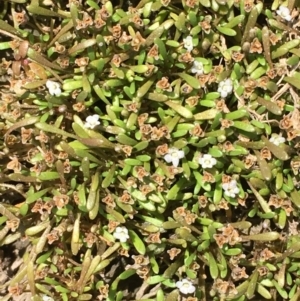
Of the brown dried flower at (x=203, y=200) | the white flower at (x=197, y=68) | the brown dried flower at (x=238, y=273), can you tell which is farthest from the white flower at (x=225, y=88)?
the brown dried flower at (x=238, y=273)

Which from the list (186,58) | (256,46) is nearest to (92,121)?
(186,58)

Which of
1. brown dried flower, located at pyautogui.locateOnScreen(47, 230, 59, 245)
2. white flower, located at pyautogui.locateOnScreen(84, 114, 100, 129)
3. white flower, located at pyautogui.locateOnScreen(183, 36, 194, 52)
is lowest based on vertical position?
brown dried flower, located at pyautogui.locateOnScreen(47, 230, 59, 245)

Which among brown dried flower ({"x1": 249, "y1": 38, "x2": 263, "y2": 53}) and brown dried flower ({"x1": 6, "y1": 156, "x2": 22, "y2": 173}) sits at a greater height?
brown dried flower ({"x1": 249, "y1": 38, "x2": 263, "y2": 53})

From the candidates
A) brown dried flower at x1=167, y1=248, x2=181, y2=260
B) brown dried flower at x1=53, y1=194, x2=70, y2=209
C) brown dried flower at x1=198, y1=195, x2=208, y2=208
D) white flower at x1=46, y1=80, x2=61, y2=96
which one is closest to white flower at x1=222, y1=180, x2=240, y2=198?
brown dried flower at x1=198, y1=195, x2=208, y2=208

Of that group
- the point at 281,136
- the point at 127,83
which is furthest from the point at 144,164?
the point at 281,136

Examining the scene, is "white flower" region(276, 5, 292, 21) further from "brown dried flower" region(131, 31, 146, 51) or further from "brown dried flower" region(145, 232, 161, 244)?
"brown dried flower" region(145, 232, 161, 244)
